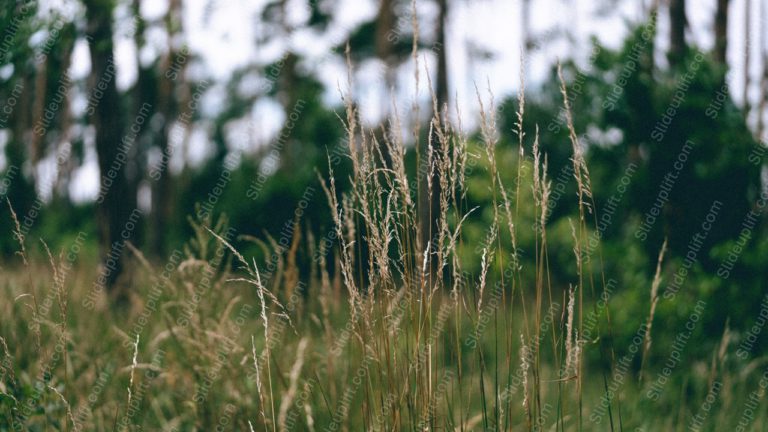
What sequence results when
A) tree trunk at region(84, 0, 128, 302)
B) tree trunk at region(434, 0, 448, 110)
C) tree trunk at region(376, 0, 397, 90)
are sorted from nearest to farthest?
tree trunk at region(84, 0, 128, 302)
tree trunk at region(376, 0, 397, 90)
tree trunk at region(434, 0, 448, 110)

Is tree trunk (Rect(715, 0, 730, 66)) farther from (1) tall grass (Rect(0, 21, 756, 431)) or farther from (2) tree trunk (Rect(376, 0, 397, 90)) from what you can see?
(1) tall grass (Rect(0, 21, 756, 431))

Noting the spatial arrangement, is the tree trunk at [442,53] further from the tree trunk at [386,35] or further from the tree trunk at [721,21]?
the tree trunk at [721,21]

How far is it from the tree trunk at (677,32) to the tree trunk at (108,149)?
4687mm

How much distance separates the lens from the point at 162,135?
12125 mm

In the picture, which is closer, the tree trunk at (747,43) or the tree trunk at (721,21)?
the tree trunk at (721,21)

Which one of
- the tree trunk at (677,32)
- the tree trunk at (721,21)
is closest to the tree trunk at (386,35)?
the tree trunk at (677,32)

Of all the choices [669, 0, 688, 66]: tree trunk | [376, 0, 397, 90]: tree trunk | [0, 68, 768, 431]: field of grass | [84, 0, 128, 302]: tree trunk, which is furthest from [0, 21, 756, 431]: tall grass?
[376, 0, 397, 90]: tree trunk

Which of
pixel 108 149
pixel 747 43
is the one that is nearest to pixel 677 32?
pixel 108 149

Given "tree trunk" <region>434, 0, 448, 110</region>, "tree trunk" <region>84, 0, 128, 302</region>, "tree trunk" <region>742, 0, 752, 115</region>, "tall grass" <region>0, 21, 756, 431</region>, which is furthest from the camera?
"tree trunk" <region>742, 0, 752, 115</region>

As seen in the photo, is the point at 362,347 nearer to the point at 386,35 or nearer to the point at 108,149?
the point at 108,149

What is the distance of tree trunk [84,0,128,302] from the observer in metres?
5.46

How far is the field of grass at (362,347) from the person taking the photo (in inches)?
60.5

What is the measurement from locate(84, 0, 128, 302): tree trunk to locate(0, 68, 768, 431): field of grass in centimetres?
77

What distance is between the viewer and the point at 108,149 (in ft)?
18.4
